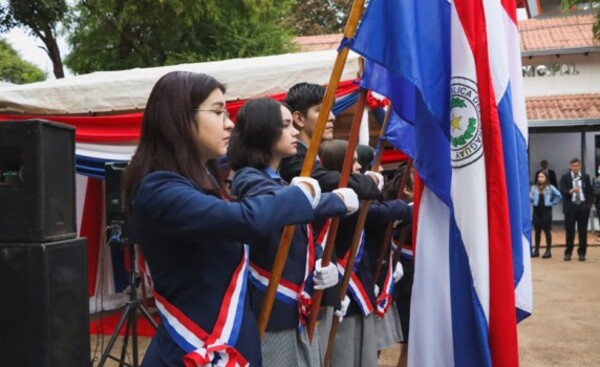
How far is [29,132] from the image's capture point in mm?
2801

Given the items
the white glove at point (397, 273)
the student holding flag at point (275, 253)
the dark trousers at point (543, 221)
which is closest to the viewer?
the student holding flag at point (275, 253)

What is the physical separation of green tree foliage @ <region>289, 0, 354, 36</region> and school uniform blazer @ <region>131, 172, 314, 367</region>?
25.7 m

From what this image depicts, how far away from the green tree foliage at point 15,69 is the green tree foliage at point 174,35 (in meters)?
16.9

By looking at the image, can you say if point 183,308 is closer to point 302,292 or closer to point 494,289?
point 302,292

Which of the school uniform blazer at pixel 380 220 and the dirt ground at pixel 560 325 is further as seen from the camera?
the dirt ground at pixel 560 325

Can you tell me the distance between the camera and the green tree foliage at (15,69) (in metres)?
28.7

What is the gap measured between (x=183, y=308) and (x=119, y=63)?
1113 centimetres

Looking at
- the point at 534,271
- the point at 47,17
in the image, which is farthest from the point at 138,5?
the point at 534,271

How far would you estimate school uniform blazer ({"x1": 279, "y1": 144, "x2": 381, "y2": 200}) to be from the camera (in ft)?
8.34

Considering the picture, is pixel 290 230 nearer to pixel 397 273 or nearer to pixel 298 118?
pixel 298 118

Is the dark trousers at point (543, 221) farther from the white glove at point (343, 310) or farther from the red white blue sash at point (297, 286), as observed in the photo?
the red white blue sash at point (297, 286)

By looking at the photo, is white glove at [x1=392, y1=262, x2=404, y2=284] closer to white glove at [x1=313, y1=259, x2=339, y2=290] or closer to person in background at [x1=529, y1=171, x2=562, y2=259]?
white glove at [x1=313, y1=259, x2=339, y2=290]

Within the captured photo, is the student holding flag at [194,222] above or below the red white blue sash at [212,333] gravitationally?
above

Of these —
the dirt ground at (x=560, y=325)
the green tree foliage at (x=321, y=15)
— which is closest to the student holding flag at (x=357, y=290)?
the dirt ground at (x=560, y=325)
